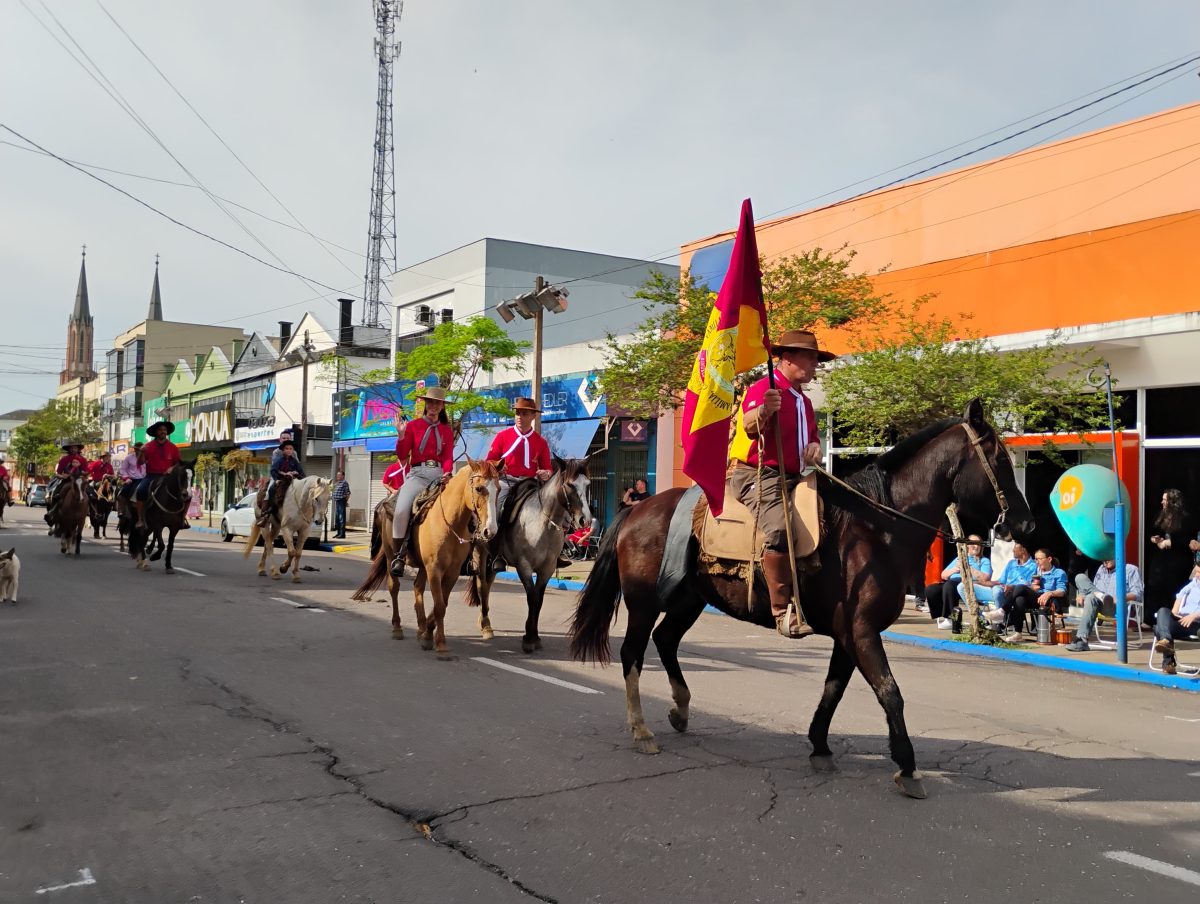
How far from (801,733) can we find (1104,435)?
9544mm

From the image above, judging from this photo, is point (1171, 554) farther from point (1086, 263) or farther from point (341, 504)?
point (341, 504)

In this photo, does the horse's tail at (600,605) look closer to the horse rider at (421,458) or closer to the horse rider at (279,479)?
the horse rider at (421,458)

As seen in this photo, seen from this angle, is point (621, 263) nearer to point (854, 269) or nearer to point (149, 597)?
point (854, 269)

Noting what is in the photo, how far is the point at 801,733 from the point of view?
6.71m

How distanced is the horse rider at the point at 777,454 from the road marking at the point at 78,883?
12.1 feet

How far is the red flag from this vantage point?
588 cm

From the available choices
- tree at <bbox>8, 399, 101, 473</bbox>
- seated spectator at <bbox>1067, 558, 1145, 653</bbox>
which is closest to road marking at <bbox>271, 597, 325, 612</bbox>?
seated spectator at <bbox>1067, 558, 1145, 653</bbox>

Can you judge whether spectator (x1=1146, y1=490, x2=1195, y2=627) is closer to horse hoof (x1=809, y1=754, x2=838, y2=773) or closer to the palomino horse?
horse hoof (x1=809, y1=754, x2=838, y2=773)

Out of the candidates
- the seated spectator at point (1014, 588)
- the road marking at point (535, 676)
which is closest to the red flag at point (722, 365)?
the road marking at point (535, 676)

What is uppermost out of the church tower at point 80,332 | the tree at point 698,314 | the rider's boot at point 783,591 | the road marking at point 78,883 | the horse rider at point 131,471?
the church tower at point 80,332

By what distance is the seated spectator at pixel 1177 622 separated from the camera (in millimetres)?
10133

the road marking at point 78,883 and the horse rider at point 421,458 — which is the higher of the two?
the horse rider at point 421,458

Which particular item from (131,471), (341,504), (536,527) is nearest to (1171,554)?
(536,527)

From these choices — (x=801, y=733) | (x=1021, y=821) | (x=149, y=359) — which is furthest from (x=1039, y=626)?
(x=149, y=359)
